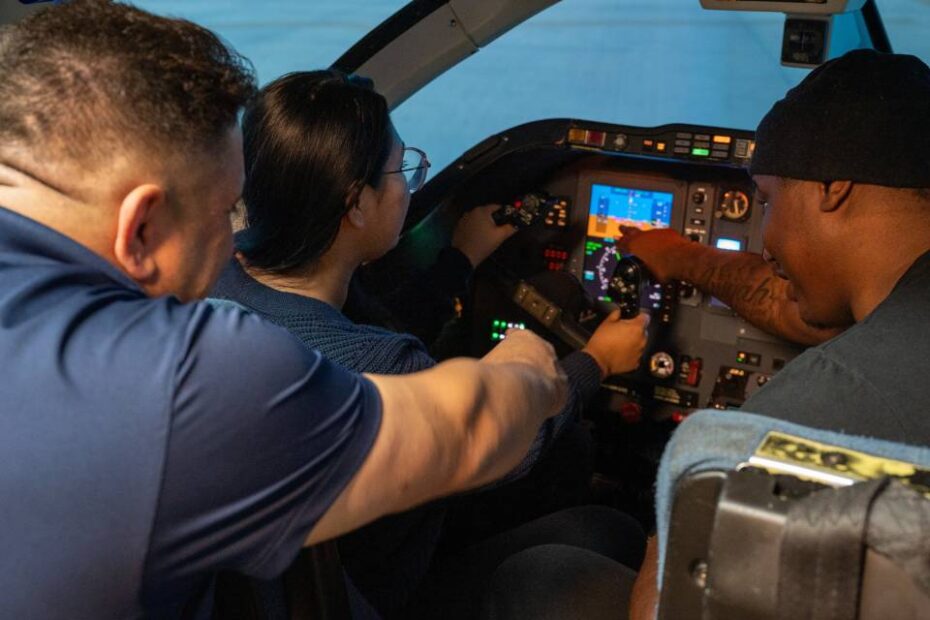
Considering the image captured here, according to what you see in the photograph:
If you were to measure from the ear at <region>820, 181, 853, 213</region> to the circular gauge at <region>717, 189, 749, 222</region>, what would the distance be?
1.10 metres

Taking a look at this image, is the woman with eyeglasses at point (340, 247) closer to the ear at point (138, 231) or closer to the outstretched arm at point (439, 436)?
the outstretched arm at point (439, 436)

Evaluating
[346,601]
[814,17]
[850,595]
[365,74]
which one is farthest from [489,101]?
[850,595]

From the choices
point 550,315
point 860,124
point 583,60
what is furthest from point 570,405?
point 583,60

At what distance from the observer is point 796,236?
1812 millimetres

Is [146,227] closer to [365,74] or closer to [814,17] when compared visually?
[814,17]

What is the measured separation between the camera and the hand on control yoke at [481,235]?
304 cm

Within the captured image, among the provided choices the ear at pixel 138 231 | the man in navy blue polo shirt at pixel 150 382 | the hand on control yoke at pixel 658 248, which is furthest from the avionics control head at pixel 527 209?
the ear at pixel 138 231

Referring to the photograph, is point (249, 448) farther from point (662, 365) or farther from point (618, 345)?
point (662, 365)

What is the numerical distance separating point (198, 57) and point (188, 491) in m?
0.53

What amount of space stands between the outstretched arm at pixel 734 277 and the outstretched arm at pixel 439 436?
1464 millimetres

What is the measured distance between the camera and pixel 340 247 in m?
1.95

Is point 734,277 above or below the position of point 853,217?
below

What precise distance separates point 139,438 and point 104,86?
0.43 metres

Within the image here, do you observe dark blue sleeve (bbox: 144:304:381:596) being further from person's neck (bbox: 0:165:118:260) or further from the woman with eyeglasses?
the woman with eyeglasses
